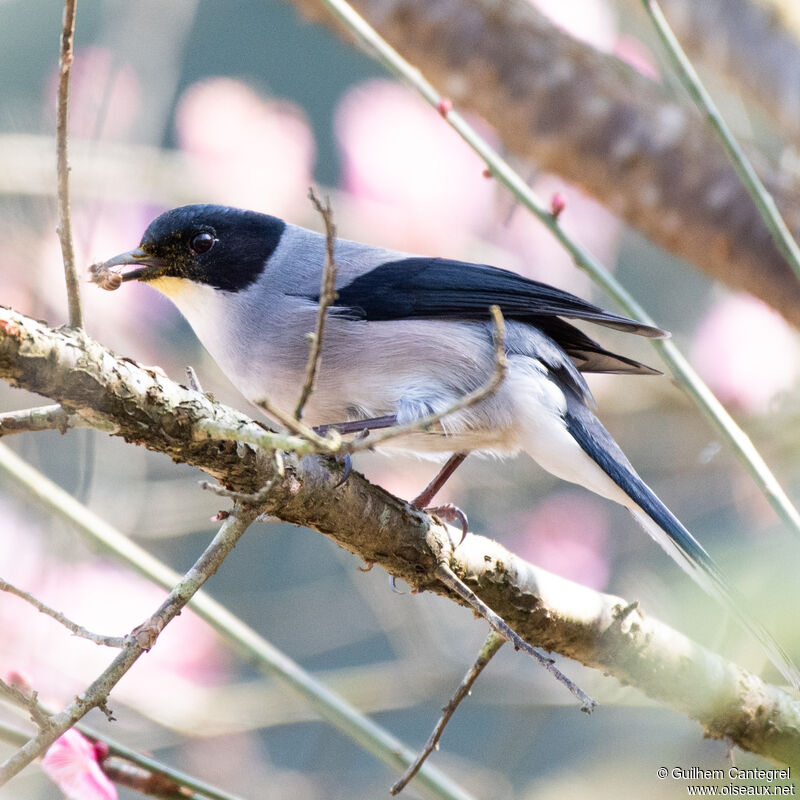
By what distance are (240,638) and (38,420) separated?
794 millimetres

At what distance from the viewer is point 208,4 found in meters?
9.19

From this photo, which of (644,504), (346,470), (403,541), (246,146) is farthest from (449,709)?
(246,146)

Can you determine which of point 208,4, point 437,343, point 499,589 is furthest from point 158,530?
point 208,4

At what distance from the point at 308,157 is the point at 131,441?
400cm

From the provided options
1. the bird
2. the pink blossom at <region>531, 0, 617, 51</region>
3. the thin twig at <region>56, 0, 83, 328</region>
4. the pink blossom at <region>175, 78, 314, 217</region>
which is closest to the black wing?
the bird

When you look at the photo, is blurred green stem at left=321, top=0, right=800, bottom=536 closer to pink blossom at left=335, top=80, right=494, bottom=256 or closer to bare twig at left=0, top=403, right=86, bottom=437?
bare twig at left=0, top=403, right=86, bottom=437

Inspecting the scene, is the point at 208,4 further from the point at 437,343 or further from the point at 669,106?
the point at 437,343

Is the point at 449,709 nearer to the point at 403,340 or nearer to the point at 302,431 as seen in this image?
the point at 302,431

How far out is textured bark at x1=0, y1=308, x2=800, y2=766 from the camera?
1583 millimetres

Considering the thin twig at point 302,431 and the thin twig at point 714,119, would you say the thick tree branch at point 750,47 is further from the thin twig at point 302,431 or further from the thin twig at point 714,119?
the thin twig at point 302,431

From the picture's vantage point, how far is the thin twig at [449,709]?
2033 millimetres

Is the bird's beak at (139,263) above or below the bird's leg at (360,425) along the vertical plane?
above

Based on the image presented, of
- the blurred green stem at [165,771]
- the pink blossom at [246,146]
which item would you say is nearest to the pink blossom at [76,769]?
the blurred green stem at [165,771]

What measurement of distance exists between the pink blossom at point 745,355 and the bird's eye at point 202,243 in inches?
106
